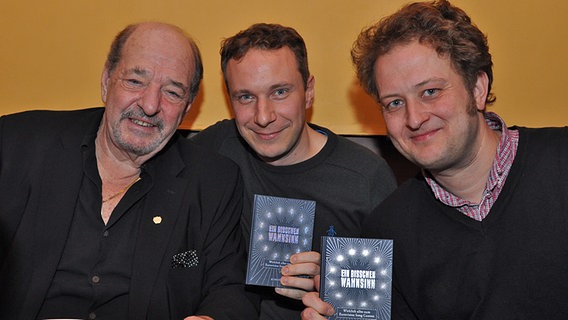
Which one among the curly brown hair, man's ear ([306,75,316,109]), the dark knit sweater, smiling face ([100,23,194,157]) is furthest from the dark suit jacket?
the curly brown hair

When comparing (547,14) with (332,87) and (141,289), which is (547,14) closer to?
(332,87)

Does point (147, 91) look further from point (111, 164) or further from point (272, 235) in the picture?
point (272, 235)

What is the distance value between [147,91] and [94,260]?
680 mm

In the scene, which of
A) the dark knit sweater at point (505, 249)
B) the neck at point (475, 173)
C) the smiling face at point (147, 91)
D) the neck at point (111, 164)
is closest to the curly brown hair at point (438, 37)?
the neck at point (475, 173)

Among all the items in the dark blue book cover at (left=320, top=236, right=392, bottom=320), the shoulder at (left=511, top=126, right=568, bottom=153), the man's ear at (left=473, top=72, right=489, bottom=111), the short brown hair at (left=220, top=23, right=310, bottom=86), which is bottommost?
the dark blue book cover at (left=320, top=236, right=392, bottom=320)

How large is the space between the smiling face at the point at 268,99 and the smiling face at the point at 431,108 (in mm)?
595

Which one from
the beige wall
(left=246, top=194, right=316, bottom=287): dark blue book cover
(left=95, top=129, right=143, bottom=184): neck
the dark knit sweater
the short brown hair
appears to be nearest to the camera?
the dark knit sweater

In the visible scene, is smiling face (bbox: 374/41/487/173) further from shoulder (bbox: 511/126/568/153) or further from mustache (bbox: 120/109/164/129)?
mustache (bbox: 120/109/164/129)

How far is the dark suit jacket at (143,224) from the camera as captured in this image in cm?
220

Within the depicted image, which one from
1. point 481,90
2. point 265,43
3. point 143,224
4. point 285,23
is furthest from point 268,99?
point 481,90

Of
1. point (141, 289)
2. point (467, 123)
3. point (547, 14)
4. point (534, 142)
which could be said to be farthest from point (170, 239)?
point (547, 14)

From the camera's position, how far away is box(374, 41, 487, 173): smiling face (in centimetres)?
201

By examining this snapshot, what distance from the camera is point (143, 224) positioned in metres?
2.31

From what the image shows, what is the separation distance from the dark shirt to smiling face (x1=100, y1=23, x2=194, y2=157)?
19cm
